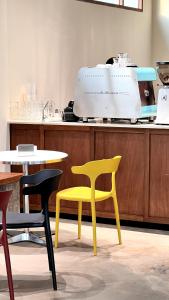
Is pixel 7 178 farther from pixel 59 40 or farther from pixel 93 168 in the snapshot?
pixel 59 40

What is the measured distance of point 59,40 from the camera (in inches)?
256

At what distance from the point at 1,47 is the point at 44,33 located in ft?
2.85

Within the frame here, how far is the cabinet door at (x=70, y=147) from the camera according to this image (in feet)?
17.5

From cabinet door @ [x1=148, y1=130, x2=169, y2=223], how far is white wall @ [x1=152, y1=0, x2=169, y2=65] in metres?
4.03

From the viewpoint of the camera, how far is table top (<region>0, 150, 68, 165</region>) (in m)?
4.31

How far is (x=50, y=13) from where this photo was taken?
6293 millimetres

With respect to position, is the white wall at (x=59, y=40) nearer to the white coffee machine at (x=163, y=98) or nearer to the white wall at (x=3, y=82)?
the white wall at (x=3, y=82)

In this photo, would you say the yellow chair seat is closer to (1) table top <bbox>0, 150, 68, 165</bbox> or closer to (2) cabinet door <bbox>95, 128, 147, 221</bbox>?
(1) table top <bbox>0, 150, 68, 165</bbox>

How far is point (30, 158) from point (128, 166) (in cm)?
109

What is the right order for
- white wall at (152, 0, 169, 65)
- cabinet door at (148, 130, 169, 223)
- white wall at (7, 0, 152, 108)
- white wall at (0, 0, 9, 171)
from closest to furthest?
1. cabinet door at (148, 130, 169, 223)
2. white wall at (0, 0, 9, 171)
3. white wall at (7, 0, 152, 108)
4. white wall at (152, 0, 169, 65)

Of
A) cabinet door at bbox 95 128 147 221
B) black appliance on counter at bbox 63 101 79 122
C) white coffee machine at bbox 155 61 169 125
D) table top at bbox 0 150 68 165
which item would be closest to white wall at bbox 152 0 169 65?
black appliance on counter at bbox 63 101 79 122

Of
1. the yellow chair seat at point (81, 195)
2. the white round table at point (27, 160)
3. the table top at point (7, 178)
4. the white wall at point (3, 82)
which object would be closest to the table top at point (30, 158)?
the white round table at point (27, 160)

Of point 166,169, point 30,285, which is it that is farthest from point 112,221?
point 30,285

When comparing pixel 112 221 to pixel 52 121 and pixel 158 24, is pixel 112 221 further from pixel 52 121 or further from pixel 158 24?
pixel 158 24
